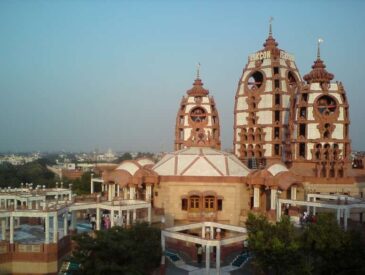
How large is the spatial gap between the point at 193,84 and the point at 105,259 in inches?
1495

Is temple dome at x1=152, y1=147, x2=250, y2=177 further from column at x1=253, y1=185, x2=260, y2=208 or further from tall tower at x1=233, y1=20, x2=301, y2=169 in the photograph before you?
tall tower at x1=233, y1=20, x2=301, y2=169

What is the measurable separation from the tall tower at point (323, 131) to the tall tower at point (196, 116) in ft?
46.9

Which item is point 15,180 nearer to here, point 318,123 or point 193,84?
point 193,84

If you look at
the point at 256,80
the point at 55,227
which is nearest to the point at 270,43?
the point at 256,80

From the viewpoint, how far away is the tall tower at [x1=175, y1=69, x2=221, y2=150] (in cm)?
5103

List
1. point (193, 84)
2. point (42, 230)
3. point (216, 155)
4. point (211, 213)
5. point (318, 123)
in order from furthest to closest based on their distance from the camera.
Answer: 1. point (193, 84)
2. point (318, 123)
3. point (216, 155)
4. point (211, 213)
5. point (42, 230)

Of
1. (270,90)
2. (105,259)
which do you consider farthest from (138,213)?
(270,90)

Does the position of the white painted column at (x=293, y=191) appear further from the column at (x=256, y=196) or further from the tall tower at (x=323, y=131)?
the tall tower at (x=323, y=131)

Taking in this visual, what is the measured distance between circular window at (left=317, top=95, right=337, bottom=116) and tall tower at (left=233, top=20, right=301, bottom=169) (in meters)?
3.43

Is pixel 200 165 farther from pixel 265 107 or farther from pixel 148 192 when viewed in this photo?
pixel 265 107

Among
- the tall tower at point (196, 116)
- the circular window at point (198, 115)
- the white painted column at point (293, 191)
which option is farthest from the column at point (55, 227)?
the circular window at point (198, 115)

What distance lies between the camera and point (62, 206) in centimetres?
2484

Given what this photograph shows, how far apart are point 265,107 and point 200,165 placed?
14.2 m

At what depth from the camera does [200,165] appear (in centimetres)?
A: 3228
